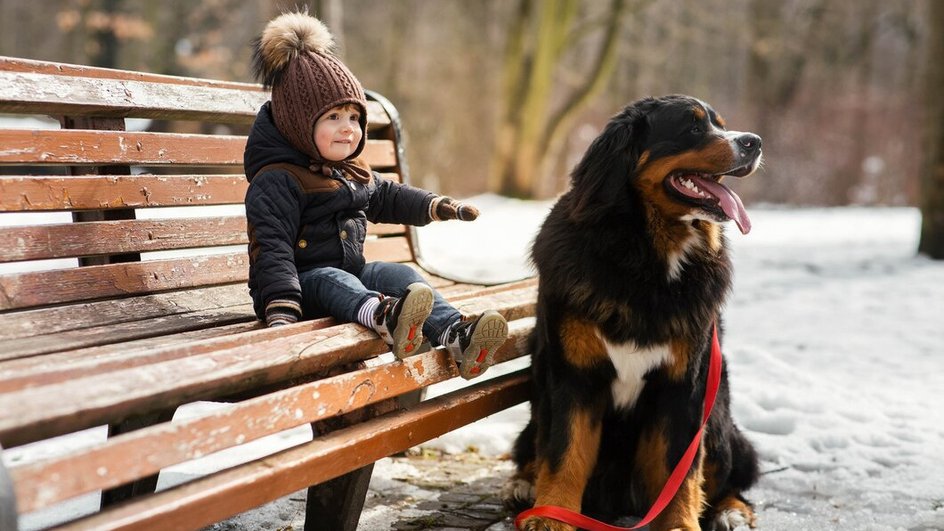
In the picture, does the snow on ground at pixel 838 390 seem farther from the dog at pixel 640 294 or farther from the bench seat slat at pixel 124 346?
the bench seat slat at pixel 124 346

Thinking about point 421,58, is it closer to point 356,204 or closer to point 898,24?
point 898,24

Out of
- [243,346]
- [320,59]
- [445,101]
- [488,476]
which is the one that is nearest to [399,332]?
[243,346]

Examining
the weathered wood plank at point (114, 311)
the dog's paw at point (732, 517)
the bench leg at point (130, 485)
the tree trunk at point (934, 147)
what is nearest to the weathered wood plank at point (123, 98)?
the weathered wood plank at point (114, 311)

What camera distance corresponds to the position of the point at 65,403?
69.4 inches

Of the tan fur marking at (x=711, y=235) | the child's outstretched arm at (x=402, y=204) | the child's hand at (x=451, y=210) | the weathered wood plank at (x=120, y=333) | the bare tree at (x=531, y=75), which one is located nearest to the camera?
the weathered wood plank at (x=120, y=333)

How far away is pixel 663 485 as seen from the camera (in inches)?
118

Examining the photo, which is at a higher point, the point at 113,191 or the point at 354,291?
the point at 113,191

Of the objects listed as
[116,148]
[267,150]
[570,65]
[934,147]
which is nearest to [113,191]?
[116,148]

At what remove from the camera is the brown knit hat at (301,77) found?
9.64 ft

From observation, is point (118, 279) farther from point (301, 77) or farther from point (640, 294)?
point (640, 294)

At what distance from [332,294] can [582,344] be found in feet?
2.75

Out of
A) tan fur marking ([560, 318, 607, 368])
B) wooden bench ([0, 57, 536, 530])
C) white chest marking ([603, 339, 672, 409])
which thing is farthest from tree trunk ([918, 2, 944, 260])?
tan fur marking ([560, 318, 607, 368])

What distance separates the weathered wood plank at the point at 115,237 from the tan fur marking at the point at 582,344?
1434mm

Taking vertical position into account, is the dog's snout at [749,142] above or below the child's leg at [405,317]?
above
